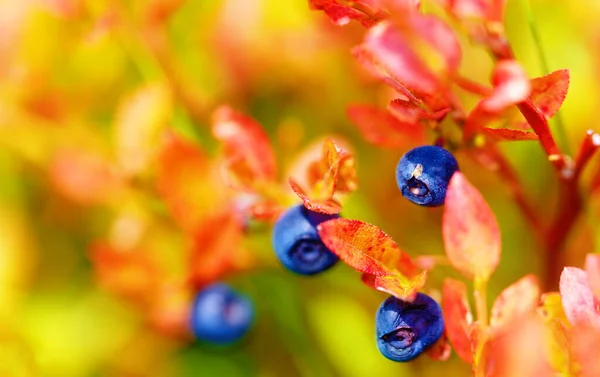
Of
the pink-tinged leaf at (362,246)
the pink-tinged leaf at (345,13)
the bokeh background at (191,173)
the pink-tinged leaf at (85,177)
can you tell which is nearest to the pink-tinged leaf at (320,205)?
the pink-tinged leaf at (362,246)

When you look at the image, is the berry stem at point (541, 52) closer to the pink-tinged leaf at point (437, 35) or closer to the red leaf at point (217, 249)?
the pink-tinged leaf at point (437, 35)

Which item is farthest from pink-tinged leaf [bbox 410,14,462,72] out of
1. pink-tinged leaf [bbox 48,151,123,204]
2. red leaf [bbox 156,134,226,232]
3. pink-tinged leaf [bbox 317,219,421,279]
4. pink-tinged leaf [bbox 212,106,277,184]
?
pink-tinged leaf [bbox 48,151,123,204]

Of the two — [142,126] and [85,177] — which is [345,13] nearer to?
[142,126]

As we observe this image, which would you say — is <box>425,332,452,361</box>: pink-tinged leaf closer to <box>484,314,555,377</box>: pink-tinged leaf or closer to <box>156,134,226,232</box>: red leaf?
<box>484,314,555,377</box>: pink-tinged leaf

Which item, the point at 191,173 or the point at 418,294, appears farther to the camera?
the point at 191,173

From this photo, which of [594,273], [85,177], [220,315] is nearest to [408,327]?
[594,273]
